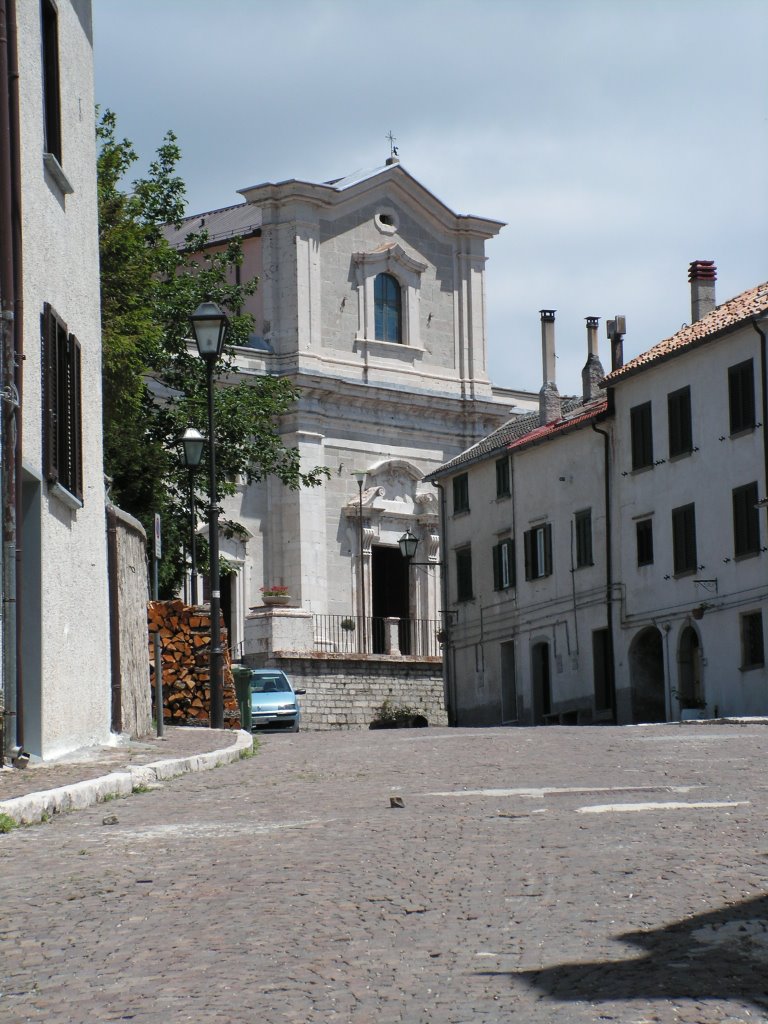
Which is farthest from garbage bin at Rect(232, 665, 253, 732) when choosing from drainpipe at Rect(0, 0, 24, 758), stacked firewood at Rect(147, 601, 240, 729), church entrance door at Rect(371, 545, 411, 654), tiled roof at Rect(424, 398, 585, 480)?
church entrance door at Rect(371, 545, 411, 654)

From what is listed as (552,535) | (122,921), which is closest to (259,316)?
(552,535)

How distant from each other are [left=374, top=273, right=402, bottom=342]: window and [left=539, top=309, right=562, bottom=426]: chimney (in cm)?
589

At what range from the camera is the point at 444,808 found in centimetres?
1219

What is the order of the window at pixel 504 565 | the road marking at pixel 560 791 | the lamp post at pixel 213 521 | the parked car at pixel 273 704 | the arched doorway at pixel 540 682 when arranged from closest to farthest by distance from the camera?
1. the road marking at pixel 560 791
2. the lamp post at pixel 213 521
3. the parked car at pixel 273 704
4. the arched doorway at pixel 540 682
5. the window at pixel 504 565

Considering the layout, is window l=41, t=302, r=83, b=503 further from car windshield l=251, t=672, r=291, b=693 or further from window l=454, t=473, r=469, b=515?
window l=454, t=473, r=469, b=515

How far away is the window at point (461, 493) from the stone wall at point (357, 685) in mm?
4518

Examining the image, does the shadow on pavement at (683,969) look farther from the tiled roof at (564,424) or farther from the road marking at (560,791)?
the tiled roof at (564,424)

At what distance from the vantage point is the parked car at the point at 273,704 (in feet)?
133

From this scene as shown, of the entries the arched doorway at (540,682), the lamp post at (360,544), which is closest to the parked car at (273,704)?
the arched doorway at (540,682)

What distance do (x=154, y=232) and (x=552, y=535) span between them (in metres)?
15.7

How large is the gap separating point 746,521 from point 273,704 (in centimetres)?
1085

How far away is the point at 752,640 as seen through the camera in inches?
1624

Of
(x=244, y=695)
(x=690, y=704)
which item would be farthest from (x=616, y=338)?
(x=244, y=695)

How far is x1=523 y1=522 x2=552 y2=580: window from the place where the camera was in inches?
1989
